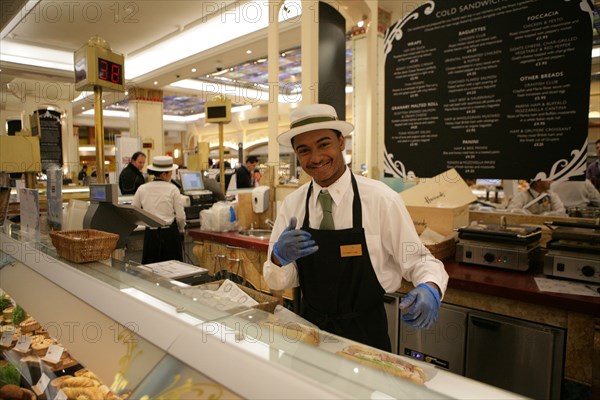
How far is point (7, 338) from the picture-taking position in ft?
6.80

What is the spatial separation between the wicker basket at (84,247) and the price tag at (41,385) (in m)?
0.51

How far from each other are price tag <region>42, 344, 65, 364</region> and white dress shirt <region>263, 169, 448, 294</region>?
97 cm

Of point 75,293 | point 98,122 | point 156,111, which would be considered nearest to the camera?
point 75,293

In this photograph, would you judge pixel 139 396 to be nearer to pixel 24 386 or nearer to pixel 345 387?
pixel 345 387

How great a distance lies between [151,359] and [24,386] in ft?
3.79

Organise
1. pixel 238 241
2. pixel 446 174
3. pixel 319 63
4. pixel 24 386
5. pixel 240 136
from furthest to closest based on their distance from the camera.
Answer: pixel 240 136 → pixel 319 63 → pixel 238 241 → pixel 446 174 → pixel 24 386

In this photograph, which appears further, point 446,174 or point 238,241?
point 238,241

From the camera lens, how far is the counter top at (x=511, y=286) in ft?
6.54

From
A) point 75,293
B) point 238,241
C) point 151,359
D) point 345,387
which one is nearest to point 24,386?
point 75,293

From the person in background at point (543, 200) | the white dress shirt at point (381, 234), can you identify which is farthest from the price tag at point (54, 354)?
the person in background at point (543, 200)

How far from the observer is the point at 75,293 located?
1.56 metres

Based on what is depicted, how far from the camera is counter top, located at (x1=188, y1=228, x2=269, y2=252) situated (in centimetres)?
350

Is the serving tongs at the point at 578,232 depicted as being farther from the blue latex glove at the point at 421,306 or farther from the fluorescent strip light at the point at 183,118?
the fluorescent strip light at the point at 183,118

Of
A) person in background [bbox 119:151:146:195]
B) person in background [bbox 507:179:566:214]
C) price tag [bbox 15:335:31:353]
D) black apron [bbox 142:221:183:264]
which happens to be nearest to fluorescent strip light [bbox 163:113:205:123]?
person in background [bbox 119:151:146:195]
